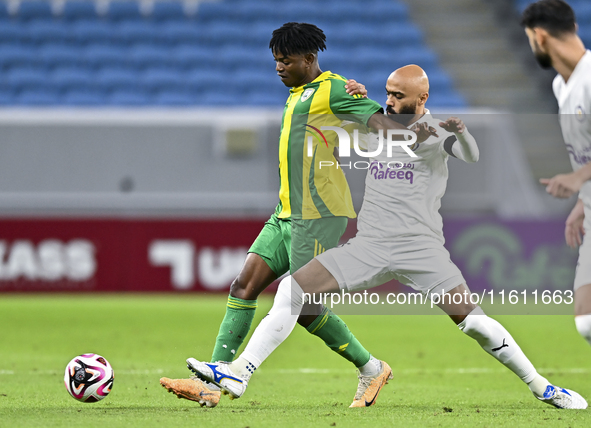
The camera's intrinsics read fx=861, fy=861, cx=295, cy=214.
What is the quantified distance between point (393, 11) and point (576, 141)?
12294 mm

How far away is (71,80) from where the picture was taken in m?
13.9

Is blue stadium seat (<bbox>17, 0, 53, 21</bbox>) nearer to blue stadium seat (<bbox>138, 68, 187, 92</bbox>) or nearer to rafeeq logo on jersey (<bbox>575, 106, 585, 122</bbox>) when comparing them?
blue stadium seat (<bbox>138, 68, 187, 92</bbox>)

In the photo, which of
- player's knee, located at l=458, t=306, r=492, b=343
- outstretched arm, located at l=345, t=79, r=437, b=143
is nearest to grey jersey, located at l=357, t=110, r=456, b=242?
outstretched arm, located at l=345, t=79, r=437, b=143

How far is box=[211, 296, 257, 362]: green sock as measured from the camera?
14.8 ft

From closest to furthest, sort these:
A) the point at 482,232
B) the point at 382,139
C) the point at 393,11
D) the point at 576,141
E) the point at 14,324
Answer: the point at 576,141
the point at 382,139
the point at 14,324
the point at 482,232
the point at 393,11

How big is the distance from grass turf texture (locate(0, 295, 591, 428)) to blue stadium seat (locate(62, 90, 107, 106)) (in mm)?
3670

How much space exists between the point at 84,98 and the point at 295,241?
9938mm

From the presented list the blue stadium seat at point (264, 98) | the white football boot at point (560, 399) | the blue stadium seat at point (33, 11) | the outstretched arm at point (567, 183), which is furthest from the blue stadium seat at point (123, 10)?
the outstretched arm at point (567, 183)

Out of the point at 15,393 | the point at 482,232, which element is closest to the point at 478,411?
the point at 15,393

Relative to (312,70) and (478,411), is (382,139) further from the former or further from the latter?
(478,411)

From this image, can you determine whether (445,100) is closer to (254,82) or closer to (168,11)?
(254,82)

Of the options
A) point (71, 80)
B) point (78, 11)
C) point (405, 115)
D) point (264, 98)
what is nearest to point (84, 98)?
point (71, 80)

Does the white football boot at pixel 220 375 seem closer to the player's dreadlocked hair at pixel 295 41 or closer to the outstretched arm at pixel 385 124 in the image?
the outstretched arm at pixel 385 124

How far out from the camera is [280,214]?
464cm
